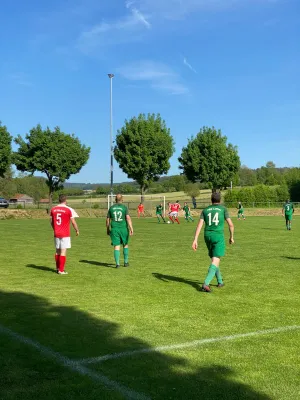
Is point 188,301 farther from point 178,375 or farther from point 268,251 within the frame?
point 268,251

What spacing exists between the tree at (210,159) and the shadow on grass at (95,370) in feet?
176

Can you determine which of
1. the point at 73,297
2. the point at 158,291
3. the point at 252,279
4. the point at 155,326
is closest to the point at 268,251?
the point at 252,279

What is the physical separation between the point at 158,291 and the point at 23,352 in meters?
4.00

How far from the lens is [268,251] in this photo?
16156mm

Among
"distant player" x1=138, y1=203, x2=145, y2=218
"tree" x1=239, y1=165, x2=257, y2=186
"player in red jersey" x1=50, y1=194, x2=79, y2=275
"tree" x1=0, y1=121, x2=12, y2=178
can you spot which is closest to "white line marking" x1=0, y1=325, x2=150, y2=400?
"player in red jersey" x1=50, y1=194, x2=79, y2=275

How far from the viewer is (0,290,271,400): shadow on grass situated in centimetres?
420

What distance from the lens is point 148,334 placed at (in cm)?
609

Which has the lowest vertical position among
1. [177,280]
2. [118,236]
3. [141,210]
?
[177,280]

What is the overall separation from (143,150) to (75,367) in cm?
5177

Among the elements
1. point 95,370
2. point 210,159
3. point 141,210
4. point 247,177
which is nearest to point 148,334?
point 95,370

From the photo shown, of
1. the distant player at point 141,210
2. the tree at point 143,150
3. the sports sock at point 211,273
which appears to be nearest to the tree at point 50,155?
the tree at point 143,150

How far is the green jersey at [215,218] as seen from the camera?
29.7 feet

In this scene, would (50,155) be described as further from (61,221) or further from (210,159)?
(61,221)

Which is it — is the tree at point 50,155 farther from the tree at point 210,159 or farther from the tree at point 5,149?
the tree at point 210,159
